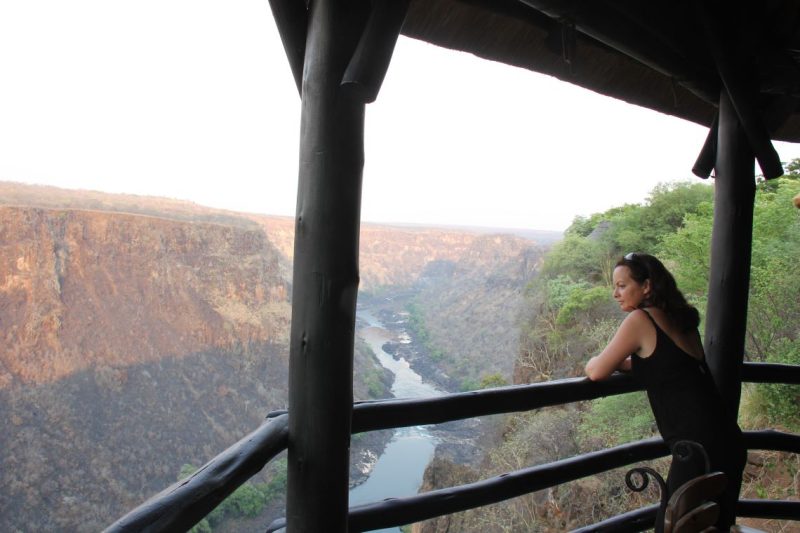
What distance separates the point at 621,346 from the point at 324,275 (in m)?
1.01

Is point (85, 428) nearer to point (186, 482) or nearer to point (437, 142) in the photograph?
point (186, 482)

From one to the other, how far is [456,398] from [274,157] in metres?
61.1

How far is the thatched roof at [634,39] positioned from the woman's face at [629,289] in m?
0.69

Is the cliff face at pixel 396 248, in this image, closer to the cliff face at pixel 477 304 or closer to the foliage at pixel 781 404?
the cliff face at pixel 477 304

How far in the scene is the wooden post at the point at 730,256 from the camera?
205 centimetres

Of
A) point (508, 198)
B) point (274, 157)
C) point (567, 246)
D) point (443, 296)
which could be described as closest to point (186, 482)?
point (567, 246)

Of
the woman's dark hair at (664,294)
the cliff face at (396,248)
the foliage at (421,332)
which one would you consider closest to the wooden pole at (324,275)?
the woman's dark hair at (664,294)

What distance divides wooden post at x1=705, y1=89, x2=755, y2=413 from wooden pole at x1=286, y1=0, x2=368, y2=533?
1.62 meters

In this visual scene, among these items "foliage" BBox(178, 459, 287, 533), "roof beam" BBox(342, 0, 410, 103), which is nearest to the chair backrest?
"roof beam" BBox(342, 0, 410, 103)

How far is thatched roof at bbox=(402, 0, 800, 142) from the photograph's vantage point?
1.64m

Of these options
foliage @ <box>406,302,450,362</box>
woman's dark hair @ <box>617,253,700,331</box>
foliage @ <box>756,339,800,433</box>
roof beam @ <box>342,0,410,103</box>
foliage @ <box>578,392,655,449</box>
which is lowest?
foliage @ <box>406,302,450,362</box>

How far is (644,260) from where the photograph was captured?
5.63 feet

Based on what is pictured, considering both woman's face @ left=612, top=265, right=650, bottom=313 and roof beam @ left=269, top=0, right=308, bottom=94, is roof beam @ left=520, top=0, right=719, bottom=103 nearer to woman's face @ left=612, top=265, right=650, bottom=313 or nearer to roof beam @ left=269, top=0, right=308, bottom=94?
roof beam @ left=269, top=0, right=308, bottom=94

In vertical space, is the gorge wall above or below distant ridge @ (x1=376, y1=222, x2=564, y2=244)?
below
